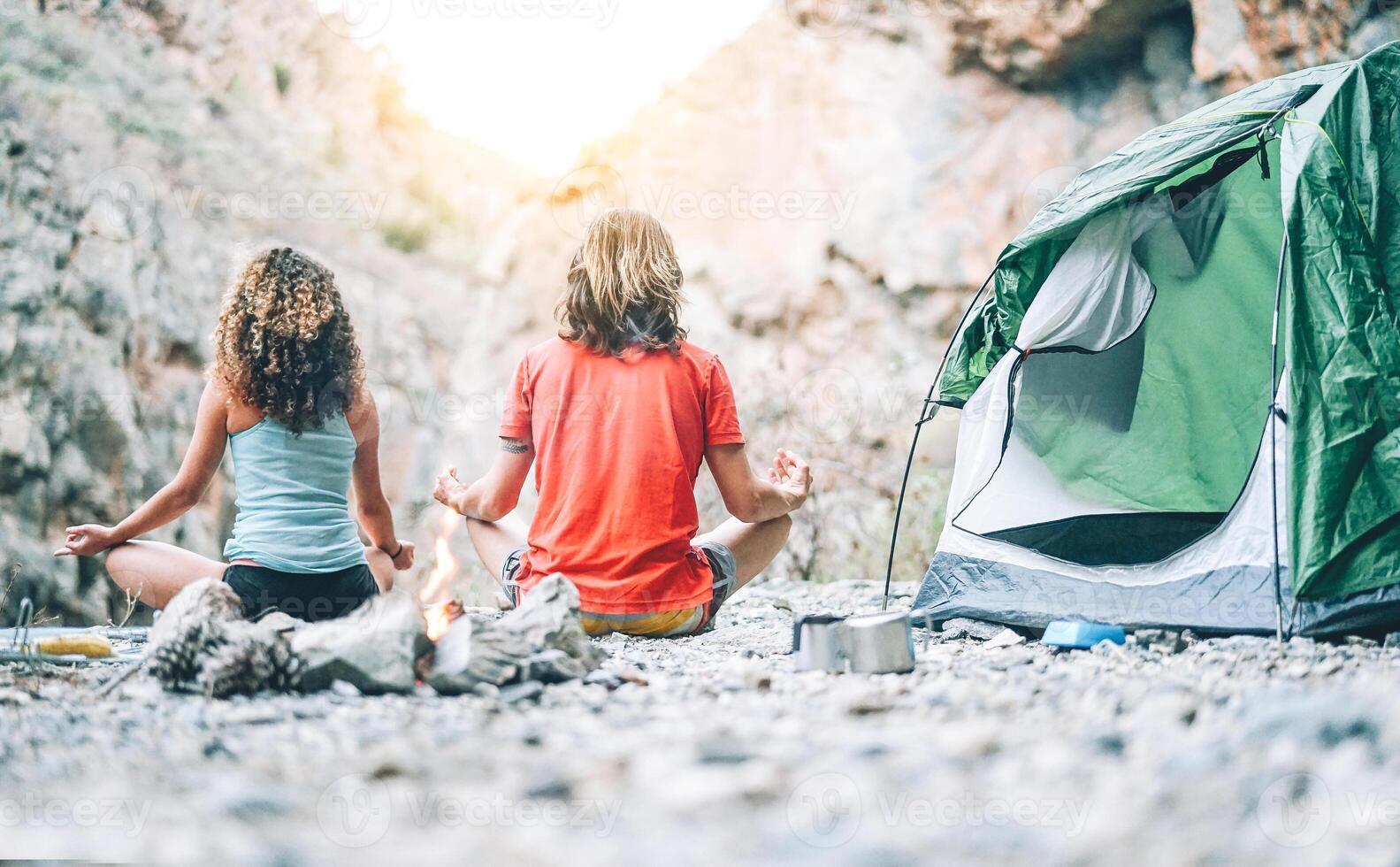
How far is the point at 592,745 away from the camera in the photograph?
5.74 feet

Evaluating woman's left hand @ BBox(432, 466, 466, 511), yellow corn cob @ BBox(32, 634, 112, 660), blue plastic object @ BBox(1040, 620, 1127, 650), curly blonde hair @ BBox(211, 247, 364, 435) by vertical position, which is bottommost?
yellow corn cob @ BBox(32, 634, 112, 660)

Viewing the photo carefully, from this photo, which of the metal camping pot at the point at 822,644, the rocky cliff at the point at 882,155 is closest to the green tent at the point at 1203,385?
the metal camping pot at the point at 822,644

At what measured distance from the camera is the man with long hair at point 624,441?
3264mm

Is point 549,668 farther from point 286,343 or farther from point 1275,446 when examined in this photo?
point 1275,446

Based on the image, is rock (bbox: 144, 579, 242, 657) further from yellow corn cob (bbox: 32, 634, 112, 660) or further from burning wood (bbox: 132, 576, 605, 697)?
yellow corn cob (bbox: 32, 634, 112, 660)

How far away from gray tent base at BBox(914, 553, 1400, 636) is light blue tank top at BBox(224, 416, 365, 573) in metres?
2.14

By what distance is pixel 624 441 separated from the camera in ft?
10.7

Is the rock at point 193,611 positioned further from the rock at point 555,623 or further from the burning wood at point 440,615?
the rock at point 555,623

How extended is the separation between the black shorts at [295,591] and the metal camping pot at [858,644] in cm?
143

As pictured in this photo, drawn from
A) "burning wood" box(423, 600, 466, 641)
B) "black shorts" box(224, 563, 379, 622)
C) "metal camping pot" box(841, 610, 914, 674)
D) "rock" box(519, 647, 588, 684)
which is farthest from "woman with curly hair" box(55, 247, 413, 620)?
"metal camping pot" box(841, 610, 914, 674)

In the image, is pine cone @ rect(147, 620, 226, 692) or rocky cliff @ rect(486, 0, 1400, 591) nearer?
pine cone @ rect(147, 620, 226, 692)

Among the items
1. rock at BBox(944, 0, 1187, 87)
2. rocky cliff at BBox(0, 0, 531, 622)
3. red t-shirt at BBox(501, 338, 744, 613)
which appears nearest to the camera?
red t-shirt at BBox(501, 338, 744, 613)

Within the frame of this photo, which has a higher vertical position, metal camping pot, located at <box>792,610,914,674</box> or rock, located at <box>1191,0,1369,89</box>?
rock, located at <box>1191,0,1369,89</box>

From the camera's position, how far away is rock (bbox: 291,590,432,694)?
2312mm
